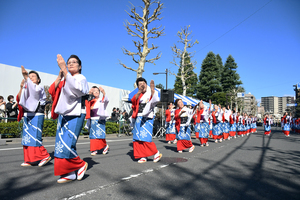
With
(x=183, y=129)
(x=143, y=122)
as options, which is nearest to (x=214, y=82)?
(x=183, y=129)

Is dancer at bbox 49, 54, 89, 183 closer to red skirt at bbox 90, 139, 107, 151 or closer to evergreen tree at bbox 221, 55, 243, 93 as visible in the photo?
red skirt at bbox 90, 139, 107, 151

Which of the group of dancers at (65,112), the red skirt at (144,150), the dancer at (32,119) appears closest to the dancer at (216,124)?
the red skirt at (144,150)

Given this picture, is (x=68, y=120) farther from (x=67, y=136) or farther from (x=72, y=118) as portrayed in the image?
(x=67, y=136)

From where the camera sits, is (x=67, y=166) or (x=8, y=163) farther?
(x=8, y=163)

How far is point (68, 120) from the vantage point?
352 cm

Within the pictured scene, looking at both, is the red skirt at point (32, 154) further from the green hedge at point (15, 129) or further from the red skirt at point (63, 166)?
the green hedge at point (15, 129)

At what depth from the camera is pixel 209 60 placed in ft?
176

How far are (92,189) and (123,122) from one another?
12.7 m

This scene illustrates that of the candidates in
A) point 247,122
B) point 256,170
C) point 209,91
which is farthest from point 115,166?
point 209,91

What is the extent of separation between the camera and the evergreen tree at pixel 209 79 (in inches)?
2034

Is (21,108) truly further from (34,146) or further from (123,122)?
(123,122)

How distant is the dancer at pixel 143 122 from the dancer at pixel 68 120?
1.91 m

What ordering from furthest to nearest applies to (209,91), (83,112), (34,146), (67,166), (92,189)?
(209,91) < (34,146) < (83,112) < (67,166) < (92,189)

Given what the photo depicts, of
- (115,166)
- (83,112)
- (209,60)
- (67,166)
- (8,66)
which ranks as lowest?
(115,166)
